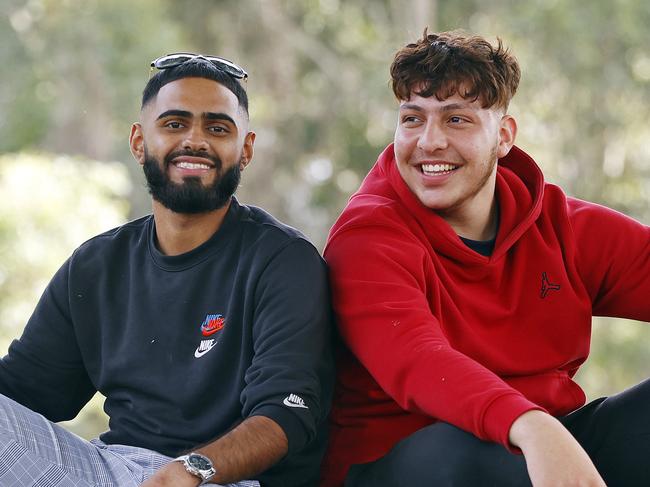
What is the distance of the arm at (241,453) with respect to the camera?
2375 mm

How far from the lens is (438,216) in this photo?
9.39 feet

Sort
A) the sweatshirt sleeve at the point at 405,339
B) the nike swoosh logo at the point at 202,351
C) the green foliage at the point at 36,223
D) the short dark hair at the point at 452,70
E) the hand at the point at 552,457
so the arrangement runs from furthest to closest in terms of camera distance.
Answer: the green foliage at the point at 36,223
the short dark hair at the point at 452,70
the nike swoosh logo at the point at 202,351
the sweatshirt sleeve at the point at 405,339
the hand at the point at 552,457

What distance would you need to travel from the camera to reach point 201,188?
287 cm

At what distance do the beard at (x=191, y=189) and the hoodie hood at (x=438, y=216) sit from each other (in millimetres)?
275

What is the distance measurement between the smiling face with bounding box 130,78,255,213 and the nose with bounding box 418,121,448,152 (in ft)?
1.49

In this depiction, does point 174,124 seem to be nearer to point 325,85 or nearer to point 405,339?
Answer: point 405,339

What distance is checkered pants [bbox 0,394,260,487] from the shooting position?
2.54 meters

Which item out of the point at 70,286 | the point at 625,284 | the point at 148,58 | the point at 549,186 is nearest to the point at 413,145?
the point at 549,186

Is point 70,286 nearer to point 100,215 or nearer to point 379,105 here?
point 100,215

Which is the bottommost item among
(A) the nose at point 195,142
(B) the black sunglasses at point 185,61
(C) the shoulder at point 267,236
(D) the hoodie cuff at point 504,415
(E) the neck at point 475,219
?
(D) the hoodie cuff at point 504,415

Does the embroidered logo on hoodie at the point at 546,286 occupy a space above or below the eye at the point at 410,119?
below

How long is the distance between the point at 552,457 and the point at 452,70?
1.03m

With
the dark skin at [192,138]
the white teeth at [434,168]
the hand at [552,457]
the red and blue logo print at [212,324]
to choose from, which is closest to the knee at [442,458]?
the hand at [552,457]

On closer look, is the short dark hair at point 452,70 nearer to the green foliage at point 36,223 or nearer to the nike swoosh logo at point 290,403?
the nike swoosh logo at point 290,403
